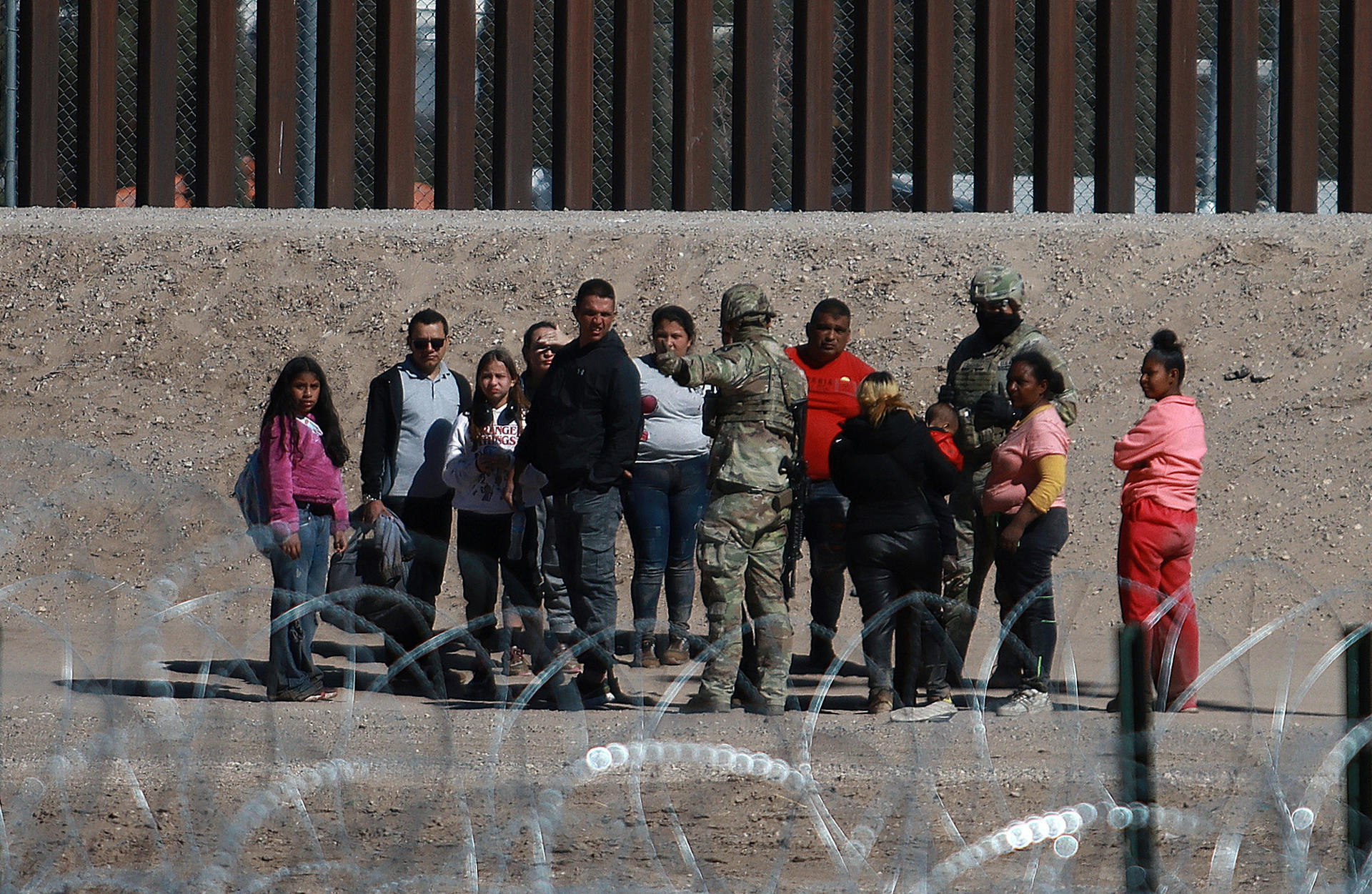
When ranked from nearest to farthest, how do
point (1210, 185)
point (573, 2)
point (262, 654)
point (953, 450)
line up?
point (953, 450)
point (262, 654)
point (573, 2)
point (1210, 185)

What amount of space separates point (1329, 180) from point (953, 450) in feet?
34.9

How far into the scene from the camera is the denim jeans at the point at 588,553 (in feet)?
21.8

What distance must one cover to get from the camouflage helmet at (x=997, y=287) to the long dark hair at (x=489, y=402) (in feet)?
6.58

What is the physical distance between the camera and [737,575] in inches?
252

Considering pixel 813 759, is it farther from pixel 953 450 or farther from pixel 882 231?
pixel 882 231

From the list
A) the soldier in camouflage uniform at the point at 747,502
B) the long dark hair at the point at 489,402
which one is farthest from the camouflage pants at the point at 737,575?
the long dark hair at the point at 489,402

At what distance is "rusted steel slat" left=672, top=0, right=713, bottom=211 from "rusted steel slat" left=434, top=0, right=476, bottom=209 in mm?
1867

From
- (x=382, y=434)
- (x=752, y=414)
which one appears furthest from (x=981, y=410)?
(x=382, y=434)

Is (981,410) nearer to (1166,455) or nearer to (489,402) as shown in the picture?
(1166,455)

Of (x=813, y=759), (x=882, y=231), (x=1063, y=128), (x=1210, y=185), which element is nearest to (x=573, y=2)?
(x=882, y=231)

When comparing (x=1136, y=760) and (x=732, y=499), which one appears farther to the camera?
(x=732, y=499)

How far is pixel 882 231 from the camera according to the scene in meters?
13.9

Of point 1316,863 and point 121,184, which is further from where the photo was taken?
point 121,184

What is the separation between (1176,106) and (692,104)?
4.42m
